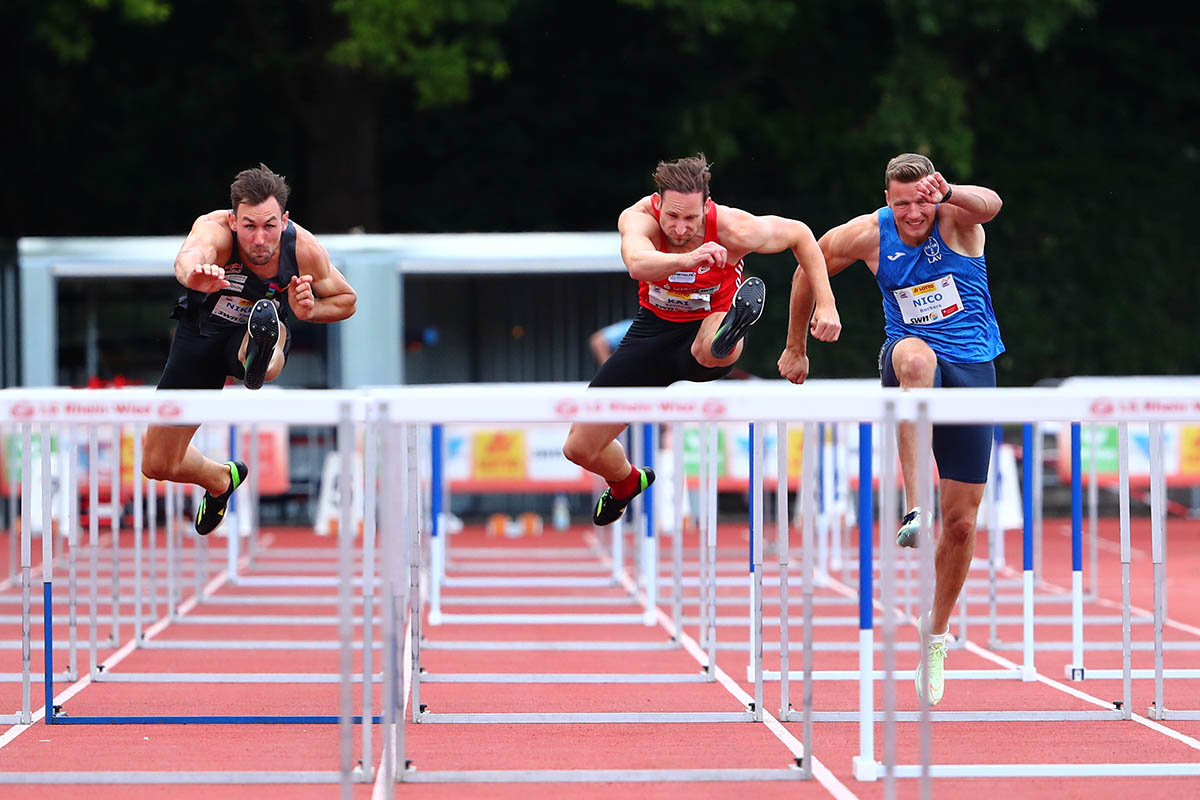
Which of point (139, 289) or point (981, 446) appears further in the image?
point (139, 289)

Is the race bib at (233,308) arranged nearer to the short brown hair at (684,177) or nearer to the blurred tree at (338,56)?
the short brown hair at (684,177)

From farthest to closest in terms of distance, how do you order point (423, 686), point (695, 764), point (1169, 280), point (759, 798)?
point (1169, 280) < point (423, 686) < point (695, 764) < point (759, 798)

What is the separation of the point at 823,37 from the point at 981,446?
1441 cm

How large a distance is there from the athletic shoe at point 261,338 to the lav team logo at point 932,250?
8.55 feet

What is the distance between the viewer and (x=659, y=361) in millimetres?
6836

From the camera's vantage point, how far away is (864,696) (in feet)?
18.8

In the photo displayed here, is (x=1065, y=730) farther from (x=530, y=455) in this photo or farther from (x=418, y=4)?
(x=418, y=4)

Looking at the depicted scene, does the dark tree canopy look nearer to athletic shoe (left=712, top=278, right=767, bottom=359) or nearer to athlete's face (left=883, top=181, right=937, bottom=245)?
athlete's face (left=883, top=181, right=937, bottom=245)

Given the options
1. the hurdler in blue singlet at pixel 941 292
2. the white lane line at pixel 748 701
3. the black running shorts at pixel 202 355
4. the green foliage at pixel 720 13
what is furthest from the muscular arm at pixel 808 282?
the green foliage at pixel 720 13

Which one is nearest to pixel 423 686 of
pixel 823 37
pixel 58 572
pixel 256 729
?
pixel 256 729

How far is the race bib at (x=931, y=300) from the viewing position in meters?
6.55

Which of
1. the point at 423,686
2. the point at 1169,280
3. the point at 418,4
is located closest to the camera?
the point at 423,686

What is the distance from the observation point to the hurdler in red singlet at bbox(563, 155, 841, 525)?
622cm

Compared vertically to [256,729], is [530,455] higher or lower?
higher
